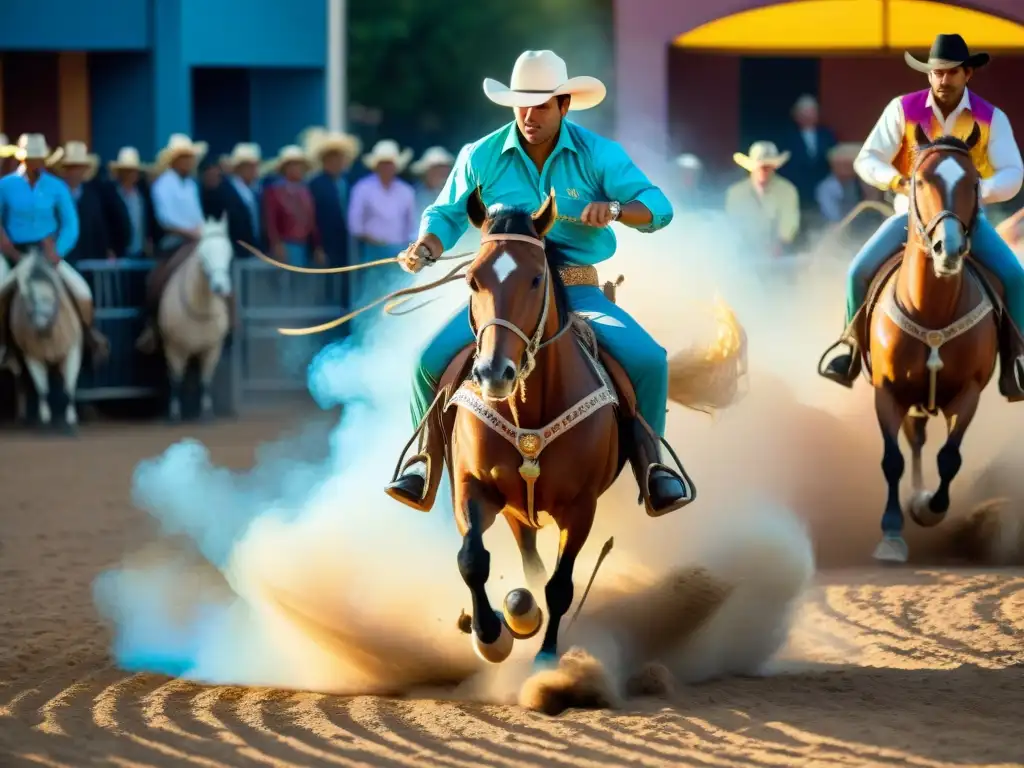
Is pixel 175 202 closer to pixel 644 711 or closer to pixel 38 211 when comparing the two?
pixel 38 211

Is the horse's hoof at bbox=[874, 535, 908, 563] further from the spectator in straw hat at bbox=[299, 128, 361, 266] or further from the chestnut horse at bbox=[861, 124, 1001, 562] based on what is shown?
the spectator in straw hat at bbox=[299, 128, 361, 266]

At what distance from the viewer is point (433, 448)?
7223 mm

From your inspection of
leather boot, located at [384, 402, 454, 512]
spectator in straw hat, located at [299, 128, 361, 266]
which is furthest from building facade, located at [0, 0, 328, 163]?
leather boot, located at [384, 402, 454, 512]

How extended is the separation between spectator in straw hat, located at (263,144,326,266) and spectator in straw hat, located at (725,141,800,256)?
4.41 metres

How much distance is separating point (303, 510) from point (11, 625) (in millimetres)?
1486

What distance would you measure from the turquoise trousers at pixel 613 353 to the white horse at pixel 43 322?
898cm

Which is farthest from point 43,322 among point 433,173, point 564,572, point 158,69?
point 564,572

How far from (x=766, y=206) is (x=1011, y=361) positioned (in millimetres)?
7308

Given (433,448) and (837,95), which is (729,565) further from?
(837,95)

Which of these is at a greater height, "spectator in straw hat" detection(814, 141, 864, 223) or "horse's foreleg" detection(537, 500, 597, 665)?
"spectator in straw hat" detection(814, 141, 864, 223)

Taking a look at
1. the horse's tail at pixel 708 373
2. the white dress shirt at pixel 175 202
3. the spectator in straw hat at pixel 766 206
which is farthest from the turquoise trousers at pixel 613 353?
the white dress shirt at pixel 175 202

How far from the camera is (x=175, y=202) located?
57.9 feet

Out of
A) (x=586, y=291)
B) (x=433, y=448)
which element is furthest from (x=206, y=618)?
(x=586, y=291)

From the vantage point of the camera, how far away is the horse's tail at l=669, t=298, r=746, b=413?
8.80m
